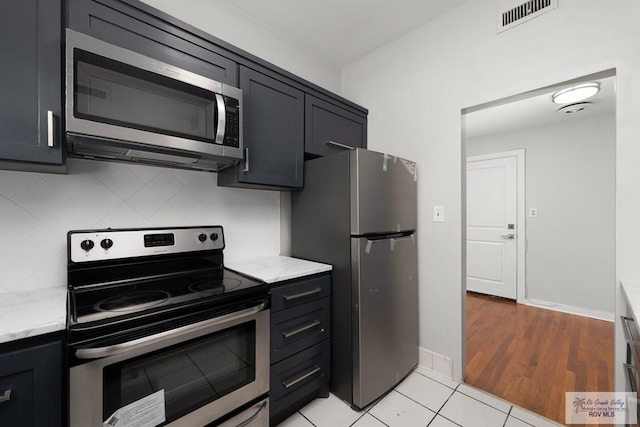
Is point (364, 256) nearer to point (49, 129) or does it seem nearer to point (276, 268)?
point (276, 268)

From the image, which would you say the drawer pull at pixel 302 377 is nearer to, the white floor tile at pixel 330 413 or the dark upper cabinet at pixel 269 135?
the white floor tile at pixel 330 413

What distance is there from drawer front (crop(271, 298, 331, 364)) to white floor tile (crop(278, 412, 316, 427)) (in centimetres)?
39

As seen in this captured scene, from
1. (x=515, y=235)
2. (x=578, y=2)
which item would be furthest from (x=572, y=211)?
(x=578, y=2)

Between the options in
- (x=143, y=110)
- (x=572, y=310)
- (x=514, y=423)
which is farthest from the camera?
(x=572, y=310)

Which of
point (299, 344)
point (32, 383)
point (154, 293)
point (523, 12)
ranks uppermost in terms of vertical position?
point (523, 12)

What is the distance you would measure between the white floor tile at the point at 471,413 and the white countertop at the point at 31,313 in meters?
1.93

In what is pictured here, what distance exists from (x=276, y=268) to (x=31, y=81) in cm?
132

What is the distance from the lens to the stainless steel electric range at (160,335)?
0.91 meters

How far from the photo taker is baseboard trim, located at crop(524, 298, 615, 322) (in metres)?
3.10

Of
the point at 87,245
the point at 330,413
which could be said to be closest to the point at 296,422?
the point at 330,413

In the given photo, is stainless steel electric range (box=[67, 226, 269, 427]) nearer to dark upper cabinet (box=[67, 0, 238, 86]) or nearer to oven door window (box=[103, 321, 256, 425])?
oven door window (box=[103, 321, 256, 425])

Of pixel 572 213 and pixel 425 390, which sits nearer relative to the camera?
pixel 425 390

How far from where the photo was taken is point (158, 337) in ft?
3.26

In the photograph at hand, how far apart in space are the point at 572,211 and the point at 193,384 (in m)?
4.28
